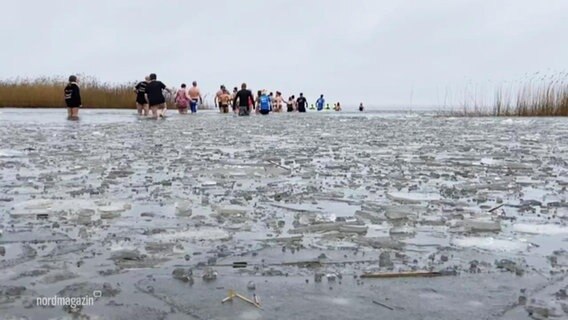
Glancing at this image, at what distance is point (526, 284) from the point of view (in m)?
3.11

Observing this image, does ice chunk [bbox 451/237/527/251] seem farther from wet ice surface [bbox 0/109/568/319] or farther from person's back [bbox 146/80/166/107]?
person's back [bbox 146/80/166/107]

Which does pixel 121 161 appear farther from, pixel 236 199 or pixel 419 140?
pixel 419 140

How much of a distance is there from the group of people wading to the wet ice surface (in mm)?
13739

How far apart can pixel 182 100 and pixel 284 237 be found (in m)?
24.9

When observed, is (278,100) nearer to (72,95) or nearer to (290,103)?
(290,103)

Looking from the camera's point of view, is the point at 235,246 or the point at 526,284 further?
the point at 235,246

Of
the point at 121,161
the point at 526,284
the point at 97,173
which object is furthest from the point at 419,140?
the point at 526,284

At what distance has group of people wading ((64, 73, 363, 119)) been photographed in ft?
69.7

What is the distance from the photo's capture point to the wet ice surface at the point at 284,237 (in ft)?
9.31

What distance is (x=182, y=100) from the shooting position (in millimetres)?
28297

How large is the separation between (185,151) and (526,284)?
7.14 meters

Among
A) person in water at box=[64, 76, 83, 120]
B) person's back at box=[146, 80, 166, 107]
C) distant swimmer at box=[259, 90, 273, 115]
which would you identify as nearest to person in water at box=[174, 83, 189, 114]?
distant swimmer at box=[259, 90, 273, 115]

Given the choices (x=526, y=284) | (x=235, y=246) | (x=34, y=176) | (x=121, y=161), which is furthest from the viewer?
(x=121, y=161)

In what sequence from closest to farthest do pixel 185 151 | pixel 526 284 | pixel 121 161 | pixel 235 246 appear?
pixel 526 284
pixel 235 246
pixel 121 161
pixel 185 151
